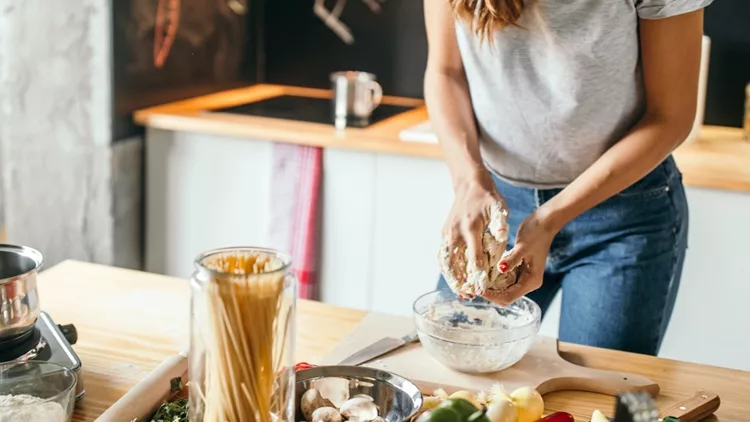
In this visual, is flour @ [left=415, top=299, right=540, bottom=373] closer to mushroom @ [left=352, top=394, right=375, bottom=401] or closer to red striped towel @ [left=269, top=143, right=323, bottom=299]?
mushroom @ [left=352, top=394, right=375, bottom=401]

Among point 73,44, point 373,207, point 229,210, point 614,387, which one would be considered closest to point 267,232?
point 229,210

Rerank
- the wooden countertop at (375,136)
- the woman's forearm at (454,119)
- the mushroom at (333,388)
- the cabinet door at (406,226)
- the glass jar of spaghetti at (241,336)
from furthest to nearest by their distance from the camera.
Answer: the cabinet door at (406,226) → the wooden countertop at (375,136) → the woman's forearm at (454,119) → the mushroom at (333,388) → the glass jar of spaghetti at (241,336)

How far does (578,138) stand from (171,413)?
772 mm

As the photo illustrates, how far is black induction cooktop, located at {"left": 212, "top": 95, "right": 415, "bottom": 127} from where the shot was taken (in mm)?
2479

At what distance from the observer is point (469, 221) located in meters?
1.26

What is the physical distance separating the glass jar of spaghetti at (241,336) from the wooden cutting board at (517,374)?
1.00ft

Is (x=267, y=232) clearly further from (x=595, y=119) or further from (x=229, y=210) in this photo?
(x=595, y=119)

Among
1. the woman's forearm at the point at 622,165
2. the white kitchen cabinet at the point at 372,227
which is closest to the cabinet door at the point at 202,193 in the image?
the white kitchen cabinet at the point at 372,227

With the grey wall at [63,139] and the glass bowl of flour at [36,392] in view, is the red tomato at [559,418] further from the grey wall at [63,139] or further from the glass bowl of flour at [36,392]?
the grey wall at [63,139]

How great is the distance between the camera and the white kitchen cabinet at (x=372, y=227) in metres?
2.07

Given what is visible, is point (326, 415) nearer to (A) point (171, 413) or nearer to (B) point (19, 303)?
(A) point (171, 413)

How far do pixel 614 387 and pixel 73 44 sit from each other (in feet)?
5.42

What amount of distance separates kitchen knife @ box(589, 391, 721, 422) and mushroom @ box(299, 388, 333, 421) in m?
0.32

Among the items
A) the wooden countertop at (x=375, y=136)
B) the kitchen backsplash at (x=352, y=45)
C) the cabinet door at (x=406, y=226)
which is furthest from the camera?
the kitchen backsplash at (x=352, y=45)
